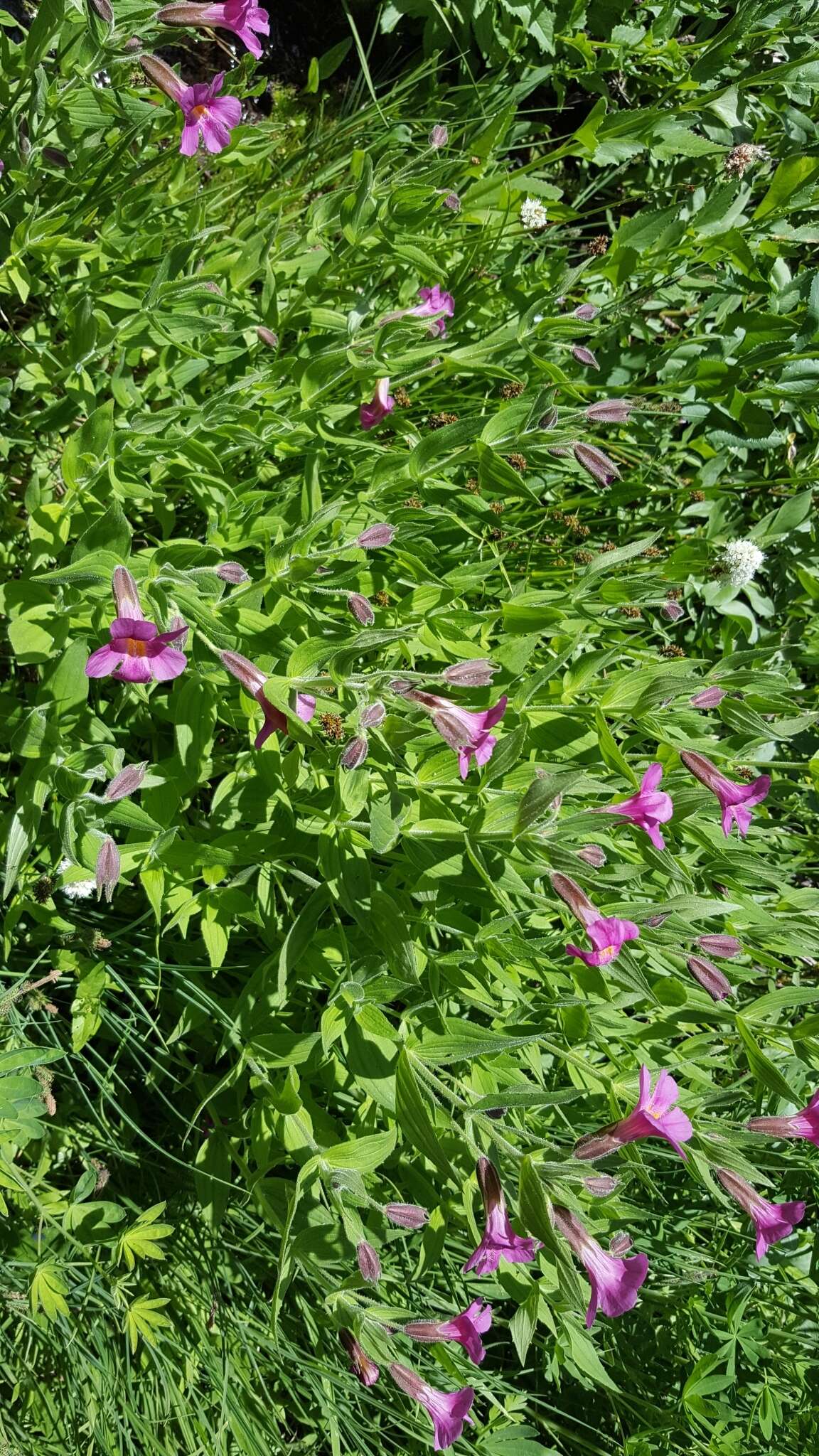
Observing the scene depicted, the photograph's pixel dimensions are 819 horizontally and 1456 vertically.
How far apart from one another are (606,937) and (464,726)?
421 millimetres

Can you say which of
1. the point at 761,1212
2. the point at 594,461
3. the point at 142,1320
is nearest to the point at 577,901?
the point at 761,1212

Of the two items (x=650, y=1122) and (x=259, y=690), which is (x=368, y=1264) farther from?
(x=259, y=690)

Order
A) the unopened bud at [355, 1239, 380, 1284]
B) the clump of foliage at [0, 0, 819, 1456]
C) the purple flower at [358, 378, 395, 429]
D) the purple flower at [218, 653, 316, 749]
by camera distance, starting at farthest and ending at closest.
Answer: the purple flower at [358, 378, 395, 429] < the clump of foliage at [0, 0, 819, 1456] < the purple flower at [218, 653, 316, 749] < the unopened bud at [355, 1239, 380, 1284]

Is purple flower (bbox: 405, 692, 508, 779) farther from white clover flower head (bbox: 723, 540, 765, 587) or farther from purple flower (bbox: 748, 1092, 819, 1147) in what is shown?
white clover flower head (bbox: 723, 540, 765, 587)

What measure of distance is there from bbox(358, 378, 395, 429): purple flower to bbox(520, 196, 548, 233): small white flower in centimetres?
96

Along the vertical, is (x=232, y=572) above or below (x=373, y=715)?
above

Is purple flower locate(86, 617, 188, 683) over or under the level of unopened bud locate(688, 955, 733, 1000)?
over

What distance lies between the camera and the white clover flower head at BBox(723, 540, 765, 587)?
2.82 meters

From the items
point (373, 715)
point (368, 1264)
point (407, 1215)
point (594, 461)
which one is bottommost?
point (407, 1215)

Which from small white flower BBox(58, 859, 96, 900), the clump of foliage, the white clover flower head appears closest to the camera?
the clump of foliage

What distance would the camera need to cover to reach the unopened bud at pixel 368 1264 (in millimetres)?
1601

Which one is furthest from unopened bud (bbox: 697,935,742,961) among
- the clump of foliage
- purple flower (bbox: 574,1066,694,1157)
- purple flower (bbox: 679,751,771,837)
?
purple flower (bbox: 574,1066,694,1157)

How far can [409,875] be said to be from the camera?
6.68 ft

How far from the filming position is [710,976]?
1.94 meters
